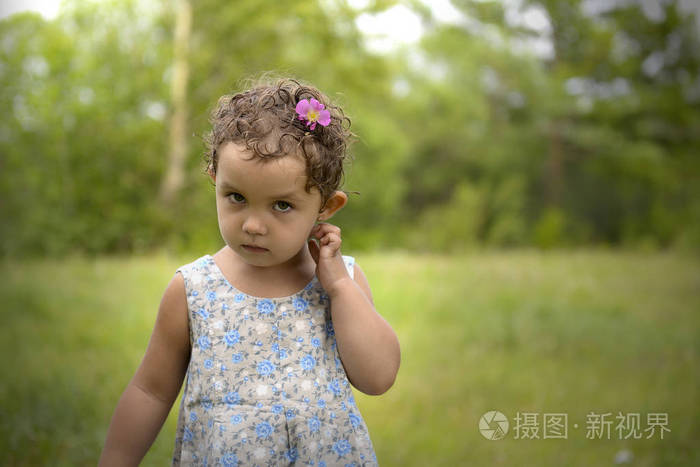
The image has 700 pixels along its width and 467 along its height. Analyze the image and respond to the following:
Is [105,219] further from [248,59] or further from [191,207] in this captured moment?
[248,59]

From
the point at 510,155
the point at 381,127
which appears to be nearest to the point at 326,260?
the point at 381,127

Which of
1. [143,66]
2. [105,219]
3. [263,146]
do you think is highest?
[143,66]

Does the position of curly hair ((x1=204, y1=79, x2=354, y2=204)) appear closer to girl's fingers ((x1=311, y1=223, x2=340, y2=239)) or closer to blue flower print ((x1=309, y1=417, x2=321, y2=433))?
girl's fingers ((x1=311, y1=223, x2=340, y2=239))

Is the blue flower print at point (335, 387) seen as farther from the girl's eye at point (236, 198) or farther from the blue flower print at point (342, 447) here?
the girl's eye at point (236, 198)

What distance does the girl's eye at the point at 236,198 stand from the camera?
135 centimetres

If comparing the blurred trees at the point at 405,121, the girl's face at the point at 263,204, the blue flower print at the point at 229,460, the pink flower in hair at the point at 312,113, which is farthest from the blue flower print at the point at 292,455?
the blurred trees at the point at 405,121

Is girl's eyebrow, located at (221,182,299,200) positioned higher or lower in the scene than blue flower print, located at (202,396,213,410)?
higher

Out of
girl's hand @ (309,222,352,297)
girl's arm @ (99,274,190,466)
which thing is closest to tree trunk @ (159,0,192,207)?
girl's arm @ (99,274,190,466)

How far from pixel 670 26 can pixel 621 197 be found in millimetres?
4656

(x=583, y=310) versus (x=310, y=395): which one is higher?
(x=310, y=395)

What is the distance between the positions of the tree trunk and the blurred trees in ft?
0.47

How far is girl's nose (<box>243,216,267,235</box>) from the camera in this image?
132 cm

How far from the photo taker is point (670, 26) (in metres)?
14.4

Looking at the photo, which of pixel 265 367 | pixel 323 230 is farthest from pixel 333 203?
pixel 265 367
